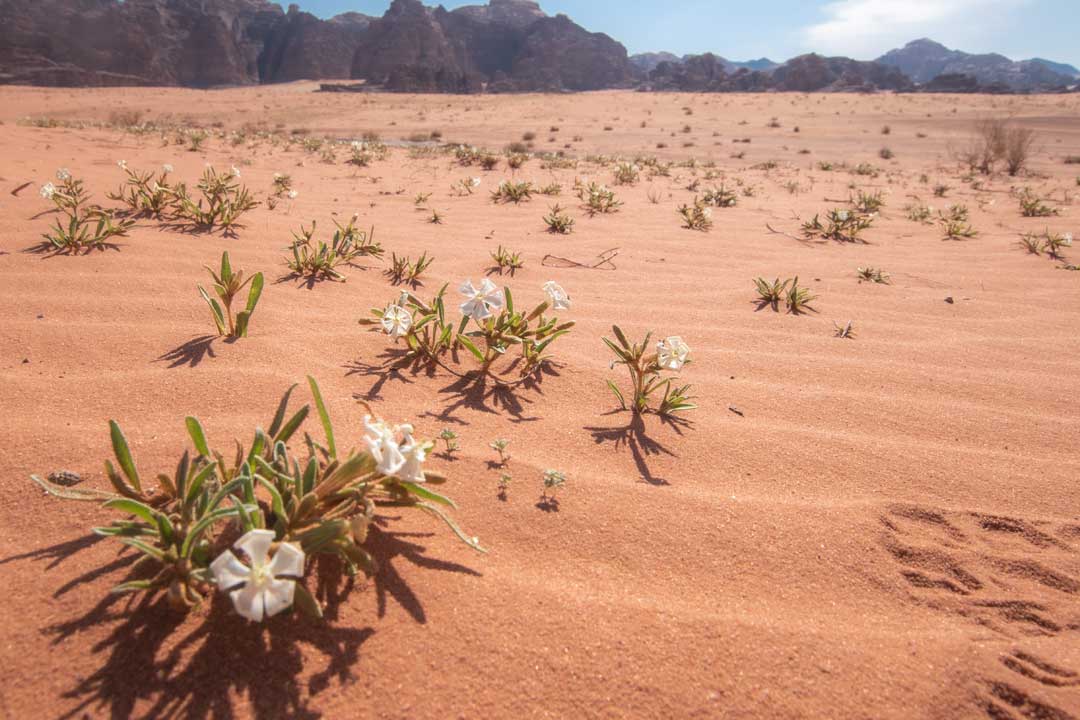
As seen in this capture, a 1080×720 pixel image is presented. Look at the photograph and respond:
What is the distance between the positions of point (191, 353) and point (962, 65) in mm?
151135

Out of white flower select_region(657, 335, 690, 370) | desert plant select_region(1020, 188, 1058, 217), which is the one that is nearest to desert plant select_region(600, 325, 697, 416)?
→ white flower select_region(657, 335, 690, 370)

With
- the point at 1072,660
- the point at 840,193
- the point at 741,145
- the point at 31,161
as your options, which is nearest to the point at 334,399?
the point at 1072,660

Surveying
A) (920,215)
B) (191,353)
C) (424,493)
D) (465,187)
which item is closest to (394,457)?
(424,493)

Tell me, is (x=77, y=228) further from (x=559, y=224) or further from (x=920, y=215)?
(x=920, y=215)

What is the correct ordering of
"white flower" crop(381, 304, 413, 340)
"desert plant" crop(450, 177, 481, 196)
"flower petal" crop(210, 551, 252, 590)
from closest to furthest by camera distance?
"flower petal" crop(210, 551, 252, 590), "white flower" crop(381, 304, 413, 340), "desert plant" crop(450, 177, 481, 196)

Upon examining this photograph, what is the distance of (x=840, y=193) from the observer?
6617mm

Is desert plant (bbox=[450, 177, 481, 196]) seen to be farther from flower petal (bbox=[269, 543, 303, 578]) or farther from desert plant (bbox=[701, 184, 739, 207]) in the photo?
flower petal (bbox=[269, 543, 303, 578])

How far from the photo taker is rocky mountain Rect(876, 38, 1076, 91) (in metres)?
92.9

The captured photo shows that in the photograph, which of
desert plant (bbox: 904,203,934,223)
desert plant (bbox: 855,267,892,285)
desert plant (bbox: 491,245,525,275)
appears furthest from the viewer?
desert plant (bbox: 904,203,934,223)

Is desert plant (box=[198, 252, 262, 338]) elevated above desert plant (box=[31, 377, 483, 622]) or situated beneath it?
elevated above

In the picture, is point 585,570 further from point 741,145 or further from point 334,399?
point 741,145

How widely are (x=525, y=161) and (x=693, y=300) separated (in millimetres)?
5764

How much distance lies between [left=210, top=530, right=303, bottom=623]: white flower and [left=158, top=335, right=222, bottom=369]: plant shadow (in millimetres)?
1153

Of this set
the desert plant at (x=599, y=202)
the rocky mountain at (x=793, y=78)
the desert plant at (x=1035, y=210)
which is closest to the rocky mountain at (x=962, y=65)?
the rocky mountain at (x=793, y=78)
